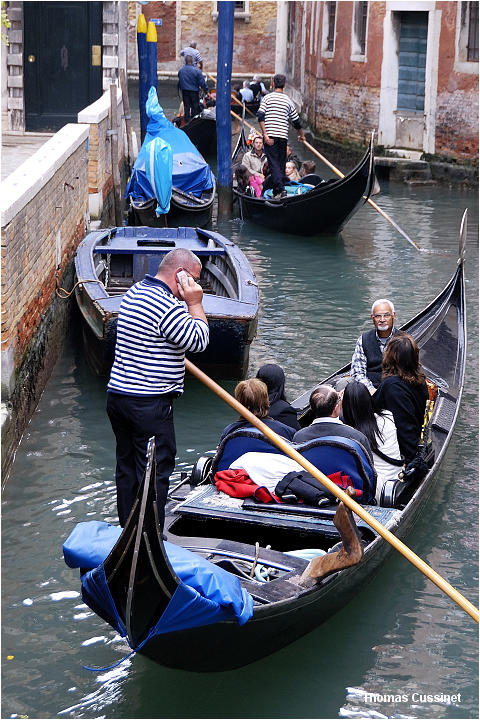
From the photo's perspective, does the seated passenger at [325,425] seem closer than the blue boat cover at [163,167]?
Yes

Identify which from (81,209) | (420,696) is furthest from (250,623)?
(81,209)

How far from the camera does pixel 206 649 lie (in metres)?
2.18

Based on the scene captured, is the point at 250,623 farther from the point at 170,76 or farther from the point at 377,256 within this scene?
the point at 170,76

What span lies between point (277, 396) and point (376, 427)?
0.30m

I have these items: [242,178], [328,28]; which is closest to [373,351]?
[242,178]

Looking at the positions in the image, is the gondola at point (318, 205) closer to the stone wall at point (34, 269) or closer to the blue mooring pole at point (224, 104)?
the blue mooring pole at point (224, 104)

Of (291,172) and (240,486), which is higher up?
(291,172)

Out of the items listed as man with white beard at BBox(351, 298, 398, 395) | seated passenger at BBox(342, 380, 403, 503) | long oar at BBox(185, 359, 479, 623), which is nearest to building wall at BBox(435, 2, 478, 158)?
man with white beard at BBox(351, 298, 398, 395)

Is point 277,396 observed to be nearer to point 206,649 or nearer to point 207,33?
point 206,649

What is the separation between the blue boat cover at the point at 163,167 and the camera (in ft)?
21.1

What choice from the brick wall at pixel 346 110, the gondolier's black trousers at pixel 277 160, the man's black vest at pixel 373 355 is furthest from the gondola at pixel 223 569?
the brick wall at pixel 346 110

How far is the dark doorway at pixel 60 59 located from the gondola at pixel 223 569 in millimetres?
6508

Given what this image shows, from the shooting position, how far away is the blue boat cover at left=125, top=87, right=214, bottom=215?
6.45 meters

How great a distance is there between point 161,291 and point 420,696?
108cm
